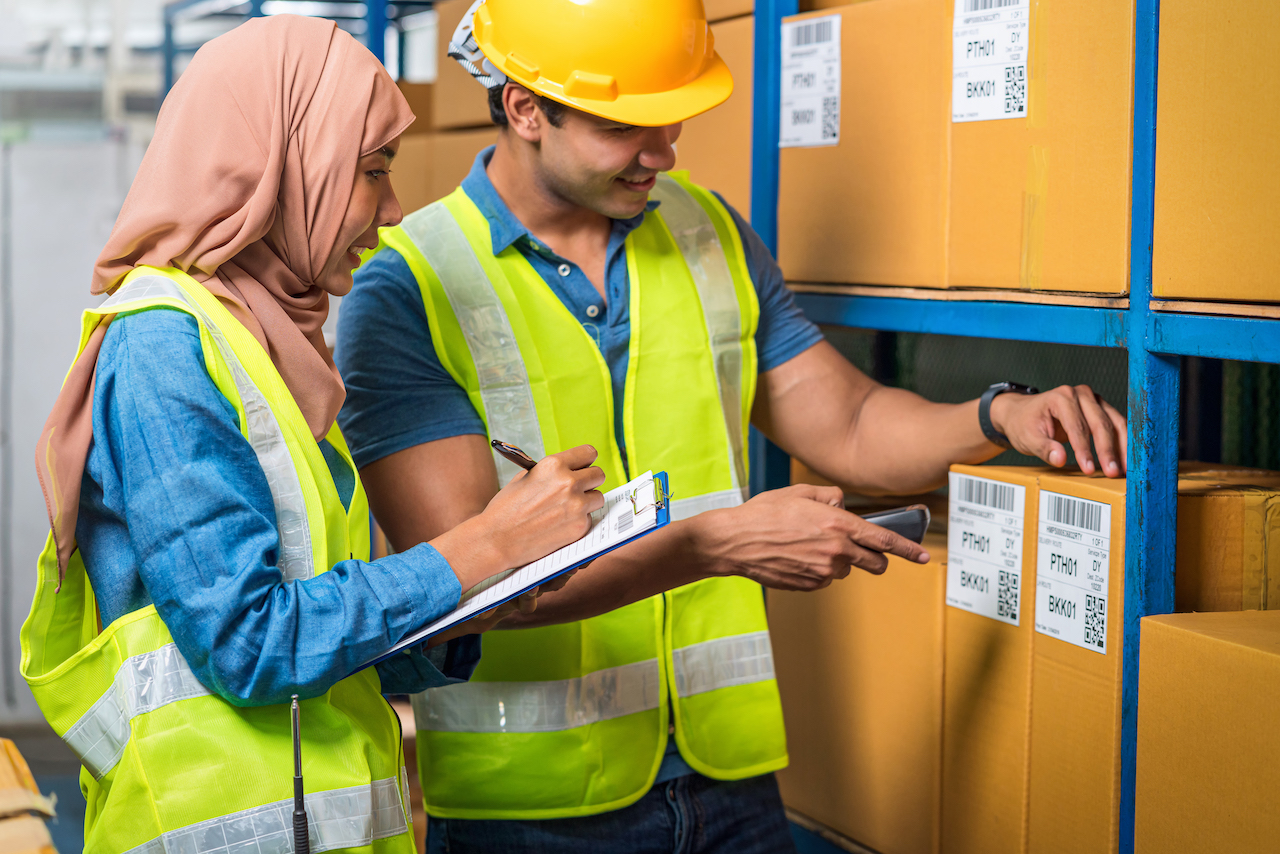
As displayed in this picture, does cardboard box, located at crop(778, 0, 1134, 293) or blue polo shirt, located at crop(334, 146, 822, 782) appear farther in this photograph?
blue polo shirt, located at crop(334, 146, 822, 782)

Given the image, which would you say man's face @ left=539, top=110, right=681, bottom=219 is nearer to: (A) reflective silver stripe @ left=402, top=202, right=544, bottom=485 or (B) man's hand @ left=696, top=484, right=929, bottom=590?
(A) reflective silver stripe @ left=402, top=202, right=544, bottom=485

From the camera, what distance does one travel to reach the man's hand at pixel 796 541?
56.0 inches

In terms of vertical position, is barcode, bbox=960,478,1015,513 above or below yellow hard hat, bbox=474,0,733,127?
below

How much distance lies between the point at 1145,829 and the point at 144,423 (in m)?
1.07

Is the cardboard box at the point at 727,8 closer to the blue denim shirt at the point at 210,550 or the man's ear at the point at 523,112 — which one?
the man's ear at the point at 523,112

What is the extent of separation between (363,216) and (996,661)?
0.94m

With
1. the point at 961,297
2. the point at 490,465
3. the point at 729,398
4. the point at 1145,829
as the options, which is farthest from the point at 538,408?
the point at 1145,829

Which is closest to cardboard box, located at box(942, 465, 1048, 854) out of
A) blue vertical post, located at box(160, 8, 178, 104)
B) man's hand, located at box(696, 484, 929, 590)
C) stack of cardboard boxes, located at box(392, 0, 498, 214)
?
man's hand, located at box(696, 484, 929, 590)

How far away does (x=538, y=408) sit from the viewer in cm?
156

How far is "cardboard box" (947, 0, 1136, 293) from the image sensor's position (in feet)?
4.33

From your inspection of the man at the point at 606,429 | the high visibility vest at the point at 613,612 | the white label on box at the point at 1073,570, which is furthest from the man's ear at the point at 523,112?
the white label on box at the point at 1073,570

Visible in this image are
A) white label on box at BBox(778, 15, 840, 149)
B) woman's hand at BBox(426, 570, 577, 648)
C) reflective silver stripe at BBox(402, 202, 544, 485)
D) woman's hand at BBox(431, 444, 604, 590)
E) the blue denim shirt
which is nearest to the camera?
the blue denim shirt

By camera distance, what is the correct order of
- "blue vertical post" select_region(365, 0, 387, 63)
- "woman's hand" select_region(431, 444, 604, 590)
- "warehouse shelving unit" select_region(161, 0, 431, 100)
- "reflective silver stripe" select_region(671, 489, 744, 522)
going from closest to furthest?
"woman's hand" select_region(431, 444, 604, 590) < "reflective silver stripe" select_region(671, 489, 744, 522) < "blue vertical post" select_region(365, 0, 387, 63) < "warehouse shelving unit" select_region(161, 0, 431, 100)

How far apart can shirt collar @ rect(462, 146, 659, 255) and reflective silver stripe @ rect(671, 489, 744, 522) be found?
38 cm
